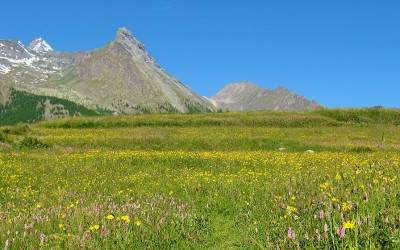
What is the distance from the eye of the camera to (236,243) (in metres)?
7.36

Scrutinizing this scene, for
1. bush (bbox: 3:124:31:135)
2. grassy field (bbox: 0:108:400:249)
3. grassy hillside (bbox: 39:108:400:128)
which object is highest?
grassy hillside (bbox: 39:108:400:128)

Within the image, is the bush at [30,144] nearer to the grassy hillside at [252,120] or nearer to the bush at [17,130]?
the bush at [17,130]

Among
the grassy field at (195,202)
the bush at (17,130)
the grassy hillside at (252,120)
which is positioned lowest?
the grassy field at (195,202)

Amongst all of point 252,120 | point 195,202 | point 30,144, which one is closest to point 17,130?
point 30,144

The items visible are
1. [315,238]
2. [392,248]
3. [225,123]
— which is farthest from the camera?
[225,123]

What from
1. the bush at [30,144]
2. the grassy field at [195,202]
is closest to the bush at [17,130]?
the grassy field at [195,202]

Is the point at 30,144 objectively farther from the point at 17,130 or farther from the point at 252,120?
the point at 252,120

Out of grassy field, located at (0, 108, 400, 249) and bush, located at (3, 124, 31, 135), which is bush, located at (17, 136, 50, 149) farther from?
bush, located at (3, 124, 31, 135)

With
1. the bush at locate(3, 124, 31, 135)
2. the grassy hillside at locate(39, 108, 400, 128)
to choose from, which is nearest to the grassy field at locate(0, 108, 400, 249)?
the bush at locate(3, 124, 31, 135)

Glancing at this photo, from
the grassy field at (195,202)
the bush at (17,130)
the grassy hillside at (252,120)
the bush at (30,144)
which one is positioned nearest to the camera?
the grassy field at (195,202)

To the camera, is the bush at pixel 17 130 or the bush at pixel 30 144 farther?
the bush at pixel 17 130

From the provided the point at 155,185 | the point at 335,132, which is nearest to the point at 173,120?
the point at 335,132

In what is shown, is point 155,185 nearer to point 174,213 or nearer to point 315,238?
point 174,213

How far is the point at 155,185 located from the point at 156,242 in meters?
6.84
